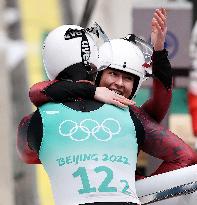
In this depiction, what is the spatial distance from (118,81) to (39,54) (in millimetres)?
4982

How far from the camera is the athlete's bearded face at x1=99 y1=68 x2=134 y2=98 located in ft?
14.2

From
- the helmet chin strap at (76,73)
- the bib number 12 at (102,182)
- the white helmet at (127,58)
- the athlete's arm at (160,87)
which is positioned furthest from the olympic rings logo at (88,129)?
the white helmet at (127,58)

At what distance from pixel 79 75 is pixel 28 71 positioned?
16.5 feet

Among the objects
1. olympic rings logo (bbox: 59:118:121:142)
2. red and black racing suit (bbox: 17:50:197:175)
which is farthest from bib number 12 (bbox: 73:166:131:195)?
red and black racing suit (bbox: 17:50:197:175)

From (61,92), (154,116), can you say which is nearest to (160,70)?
(154,116)

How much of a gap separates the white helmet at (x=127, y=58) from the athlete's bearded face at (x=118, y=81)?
0.09 feet

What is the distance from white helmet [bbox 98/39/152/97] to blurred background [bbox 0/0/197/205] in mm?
1200

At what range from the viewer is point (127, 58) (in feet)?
14.7

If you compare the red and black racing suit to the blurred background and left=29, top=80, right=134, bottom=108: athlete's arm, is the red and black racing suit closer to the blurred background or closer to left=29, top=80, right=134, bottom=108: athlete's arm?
left=29, top=80, right=134, bottom=108: athlete's arm

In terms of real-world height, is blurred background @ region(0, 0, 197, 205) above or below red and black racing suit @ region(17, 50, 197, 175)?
below

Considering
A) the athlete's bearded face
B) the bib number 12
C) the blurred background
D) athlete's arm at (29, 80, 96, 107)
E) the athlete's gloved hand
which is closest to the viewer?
the bib number 12

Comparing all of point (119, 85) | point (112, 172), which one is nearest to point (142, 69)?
point (119, 85)

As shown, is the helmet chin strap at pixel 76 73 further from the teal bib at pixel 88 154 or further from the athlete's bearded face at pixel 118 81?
the athlete's bearded face at pixel 118 81

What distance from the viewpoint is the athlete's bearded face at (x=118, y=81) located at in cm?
433
